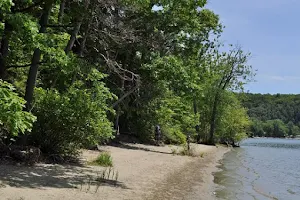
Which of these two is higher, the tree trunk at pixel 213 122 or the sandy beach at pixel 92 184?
the tree trunk at pixel 213 122

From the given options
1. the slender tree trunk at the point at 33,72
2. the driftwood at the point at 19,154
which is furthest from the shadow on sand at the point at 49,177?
the slender tree trunk at the point at 33,72

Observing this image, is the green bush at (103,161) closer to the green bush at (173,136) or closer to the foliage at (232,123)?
the green bush at (173,136)

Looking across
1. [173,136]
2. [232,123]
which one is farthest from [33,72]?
[232,123]

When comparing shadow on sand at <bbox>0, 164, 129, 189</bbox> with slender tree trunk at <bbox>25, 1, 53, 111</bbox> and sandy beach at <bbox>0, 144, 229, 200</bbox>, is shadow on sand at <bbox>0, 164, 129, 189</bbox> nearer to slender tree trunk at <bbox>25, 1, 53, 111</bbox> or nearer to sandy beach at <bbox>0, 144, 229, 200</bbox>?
sandy beach at <bbox>0, 144, 229, 200</bbox>

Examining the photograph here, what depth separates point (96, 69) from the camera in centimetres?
1539

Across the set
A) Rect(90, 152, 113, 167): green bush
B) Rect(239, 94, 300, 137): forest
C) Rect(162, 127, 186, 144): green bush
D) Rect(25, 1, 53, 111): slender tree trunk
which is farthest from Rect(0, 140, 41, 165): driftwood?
Rect(239, 94, 300, 137): forest

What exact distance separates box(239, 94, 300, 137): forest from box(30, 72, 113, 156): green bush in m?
160

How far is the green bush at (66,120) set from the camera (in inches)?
523

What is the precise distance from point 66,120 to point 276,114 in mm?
174170

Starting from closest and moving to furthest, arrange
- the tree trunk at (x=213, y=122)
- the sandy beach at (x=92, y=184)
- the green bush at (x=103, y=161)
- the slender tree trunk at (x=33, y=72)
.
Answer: the sandy beach at (x=92, y=184) → the slender tree trunk at (x=33, y=72) → the green bush at (x=103, y=161) → the tree trunk at (x=213, y=122)

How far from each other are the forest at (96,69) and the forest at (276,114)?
13073cm

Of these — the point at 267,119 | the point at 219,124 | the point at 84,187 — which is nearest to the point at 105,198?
the point at 84,187

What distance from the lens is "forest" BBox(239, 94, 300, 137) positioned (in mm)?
170750

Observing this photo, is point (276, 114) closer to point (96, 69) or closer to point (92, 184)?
point (96, 69)
